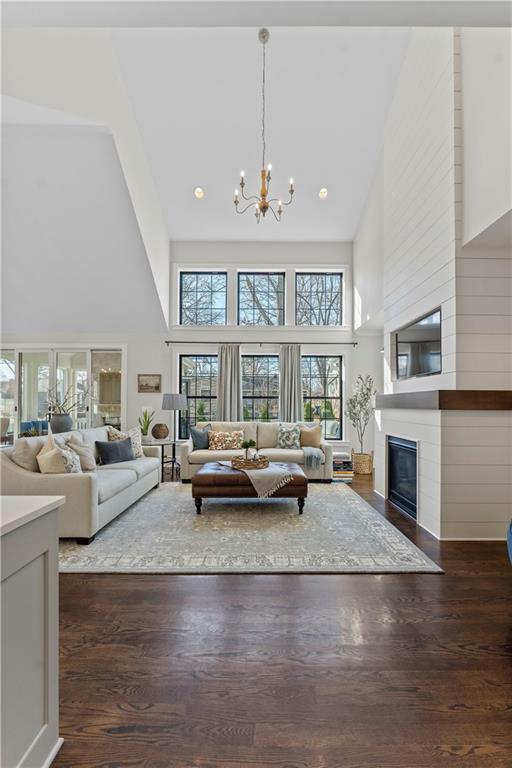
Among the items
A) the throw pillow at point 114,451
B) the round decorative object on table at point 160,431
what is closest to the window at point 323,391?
the round decorative object on table at point 160,431

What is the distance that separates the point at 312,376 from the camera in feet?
26.3

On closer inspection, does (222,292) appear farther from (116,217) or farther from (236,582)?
(236,582)

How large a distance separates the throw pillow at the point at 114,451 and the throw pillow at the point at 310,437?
8.86ft

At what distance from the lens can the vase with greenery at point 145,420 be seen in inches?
300

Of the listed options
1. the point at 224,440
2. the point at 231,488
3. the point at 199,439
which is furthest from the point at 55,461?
the point at 224,440

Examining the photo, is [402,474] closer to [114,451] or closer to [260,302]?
[114,451]

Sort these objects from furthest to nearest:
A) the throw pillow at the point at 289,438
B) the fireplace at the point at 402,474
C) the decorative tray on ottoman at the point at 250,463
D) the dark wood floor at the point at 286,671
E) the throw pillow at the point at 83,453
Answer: the throw pillow at the point at 289,438, the decorative tray on ottoman at the point at 250,463, the fireplace at the point at 402,474, the throw pillow at the point at 83,453, the dark wood floor at the point at 286,671

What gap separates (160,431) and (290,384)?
2.50 meters

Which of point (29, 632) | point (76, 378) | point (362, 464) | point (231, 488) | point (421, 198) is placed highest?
point (421, 198)

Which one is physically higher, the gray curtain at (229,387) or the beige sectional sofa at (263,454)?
the gray curtain at (229,387)

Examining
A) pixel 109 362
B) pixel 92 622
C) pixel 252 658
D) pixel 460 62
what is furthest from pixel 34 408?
pixel 460 62

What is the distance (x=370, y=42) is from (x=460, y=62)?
60.2 inches

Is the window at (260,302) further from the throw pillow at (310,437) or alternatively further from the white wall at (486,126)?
the white wall at (486,126)

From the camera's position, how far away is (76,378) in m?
7.89
